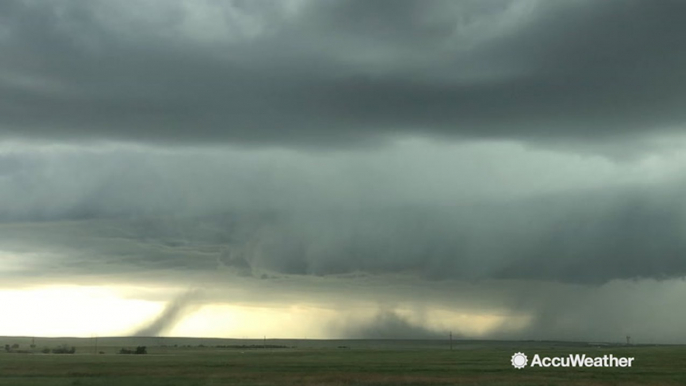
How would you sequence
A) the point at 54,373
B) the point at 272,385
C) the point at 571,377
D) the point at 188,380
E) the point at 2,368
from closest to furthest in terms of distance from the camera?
the point at 272,385 < the point at 188,380 < the point at 571,377 < the point at 54,373 < the point at 2,368

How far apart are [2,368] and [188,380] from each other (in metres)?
41.1

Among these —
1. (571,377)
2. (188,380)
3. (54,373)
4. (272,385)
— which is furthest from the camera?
(54,373)

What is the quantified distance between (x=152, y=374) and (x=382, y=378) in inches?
1192

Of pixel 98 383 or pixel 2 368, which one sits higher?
pixel 2 368

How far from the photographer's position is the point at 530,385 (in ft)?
251

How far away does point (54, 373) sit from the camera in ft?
316

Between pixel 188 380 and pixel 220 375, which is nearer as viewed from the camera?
pixel 188 380

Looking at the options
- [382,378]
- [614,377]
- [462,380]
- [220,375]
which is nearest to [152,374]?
[220,375]

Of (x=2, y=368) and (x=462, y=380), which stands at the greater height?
(x=2, y=368)

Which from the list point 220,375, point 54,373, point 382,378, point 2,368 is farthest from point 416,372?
point 2,368

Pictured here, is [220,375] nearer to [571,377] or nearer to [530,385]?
[530,385]

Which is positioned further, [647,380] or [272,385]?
[647,380]

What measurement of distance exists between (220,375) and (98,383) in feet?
52.9

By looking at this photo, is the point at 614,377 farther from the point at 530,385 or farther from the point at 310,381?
the point at 310,381
